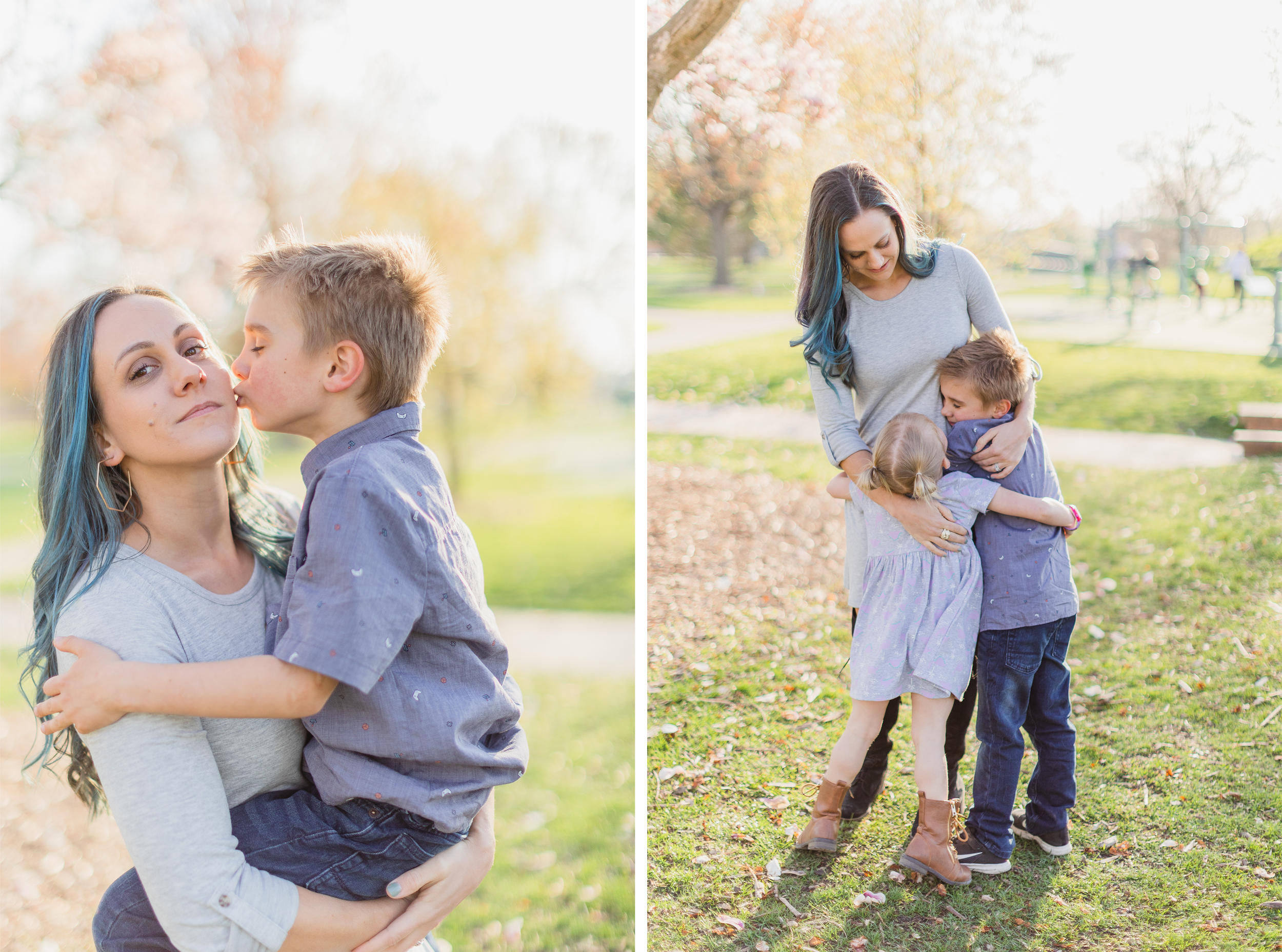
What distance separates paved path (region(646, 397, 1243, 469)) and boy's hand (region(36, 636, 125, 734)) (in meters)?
4.98

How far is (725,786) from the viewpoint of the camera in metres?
3.67

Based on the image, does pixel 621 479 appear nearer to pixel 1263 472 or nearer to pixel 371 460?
pixel 1263 472

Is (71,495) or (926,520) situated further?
(926,520)

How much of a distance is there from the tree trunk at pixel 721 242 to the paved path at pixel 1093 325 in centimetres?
178

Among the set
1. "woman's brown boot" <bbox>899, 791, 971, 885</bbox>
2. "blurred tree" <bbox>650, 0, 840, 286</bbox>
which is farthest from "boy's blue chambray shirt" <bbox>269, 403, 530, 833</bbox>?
"blurred tree" <bbox>650, 0, 840, 286</bbox>

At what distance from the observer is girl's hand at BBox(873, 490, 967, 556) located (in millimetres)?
2551

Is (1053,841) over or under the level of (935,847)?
under

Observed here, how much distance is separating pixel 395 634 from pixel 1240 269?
1346 centimetres

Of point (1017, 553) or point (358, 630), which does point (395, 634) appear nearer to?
point (358, 630)

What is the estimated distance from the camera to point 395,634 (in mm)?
1483

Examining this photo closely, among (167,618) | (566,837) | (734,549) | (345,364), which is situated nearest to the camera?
(167,618)

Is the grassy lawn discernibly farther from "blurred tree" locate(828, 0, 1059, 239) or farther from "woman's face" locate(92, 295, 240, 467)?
"woman's face" locate(92, 295, 240, 467)

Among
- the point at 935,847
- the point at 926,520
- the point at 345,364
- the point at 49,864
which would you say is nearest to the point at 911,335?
the point at 926,520

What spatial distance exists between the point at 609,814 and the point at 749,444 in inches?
187
